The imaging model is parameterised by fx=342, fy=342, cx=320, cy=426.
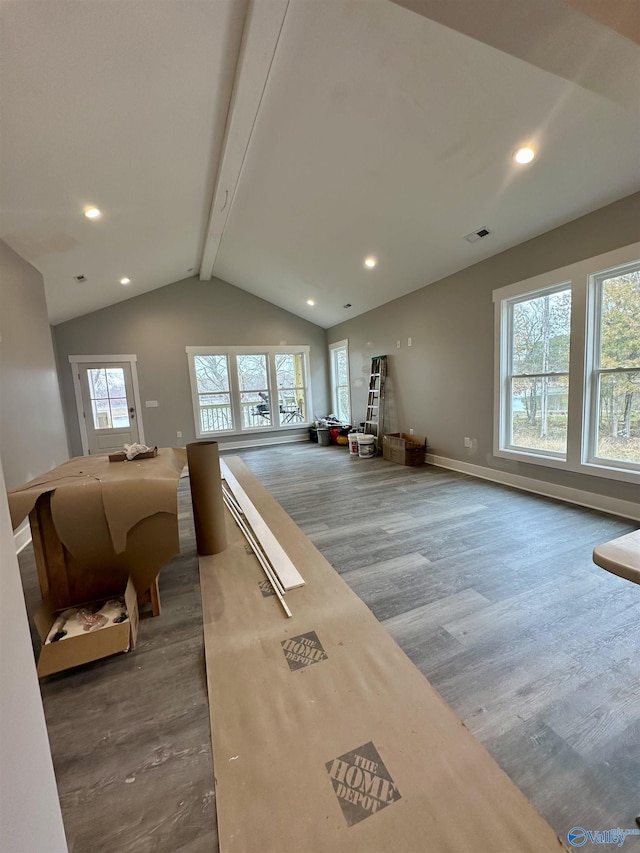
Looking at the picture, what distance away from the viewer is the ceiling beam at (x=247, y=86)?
2.01 meters

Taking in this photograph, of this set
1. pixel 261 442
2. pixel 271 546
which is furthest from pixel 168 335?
pixel 271 546

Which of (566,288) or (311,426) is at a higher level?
(566,288)

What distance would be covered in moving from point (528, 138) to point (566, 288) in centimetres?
145

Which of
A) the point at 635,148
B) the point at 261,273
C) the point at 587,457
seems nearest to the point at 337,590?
the point at 587,457

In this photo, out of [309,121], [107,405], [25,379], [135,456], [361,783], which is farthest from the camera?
[107,405]

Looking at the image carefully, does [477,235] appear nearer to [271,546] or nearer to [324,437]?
[271,546]

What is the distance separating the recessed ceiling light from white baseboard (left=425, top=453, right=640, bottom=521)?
2979 millimetres

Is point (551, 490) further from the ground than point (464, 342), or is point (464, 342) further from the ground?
point (464, 342)

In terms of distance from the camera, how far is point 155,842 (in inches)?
38.6

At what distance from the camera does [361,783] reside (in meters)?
1.08

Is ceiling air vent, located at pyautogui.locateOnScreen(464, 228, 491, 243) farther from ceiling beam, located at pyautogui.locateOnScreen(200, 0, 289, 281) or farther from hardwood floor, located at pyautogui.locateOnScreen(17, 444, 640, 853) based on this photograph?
hardwood floor, located at pyautogui.locateOnScreen(17, 444, 640, 853)

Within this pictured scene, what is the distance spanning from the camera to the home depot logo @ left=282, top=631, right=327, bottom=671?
1.56 m

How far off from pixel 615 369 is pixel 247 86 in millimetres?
3730

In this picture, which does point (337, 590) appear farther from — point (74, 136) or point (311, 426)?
point (311, 426)
